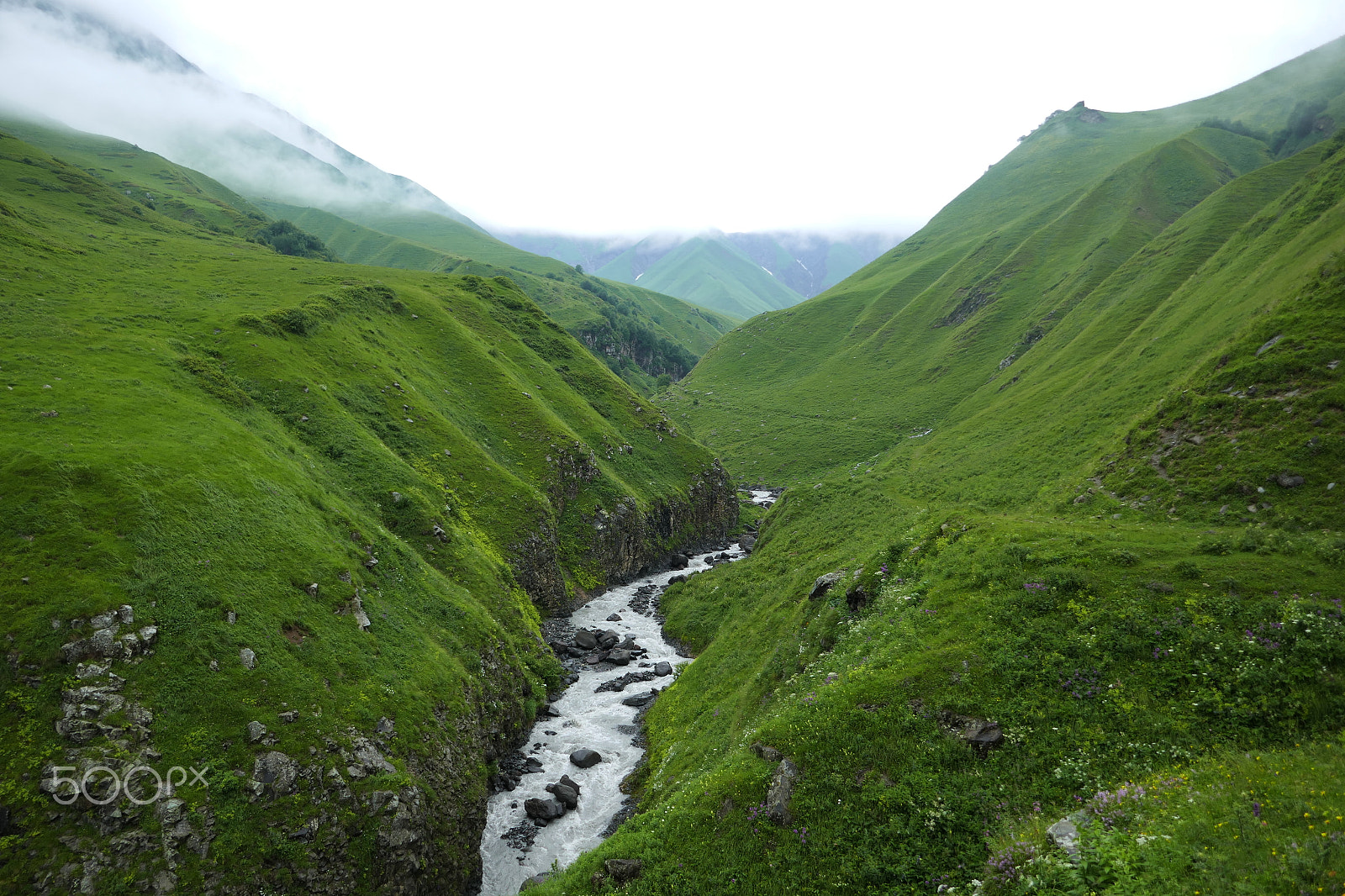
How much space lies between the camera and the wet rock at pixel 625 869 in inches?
790

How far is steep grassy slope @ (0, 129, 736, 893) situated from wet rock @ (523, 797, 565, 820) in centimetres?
300

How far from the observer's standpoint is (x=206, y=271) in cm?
7319

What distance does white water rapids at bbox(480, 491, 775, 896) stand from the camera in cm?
2823

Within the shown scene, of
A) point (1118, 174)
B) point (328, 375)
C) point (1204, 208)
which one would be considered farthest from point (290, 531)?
point (1118, 174)

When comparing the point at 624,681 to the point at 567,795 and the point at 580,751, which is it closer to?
the point at 580,751

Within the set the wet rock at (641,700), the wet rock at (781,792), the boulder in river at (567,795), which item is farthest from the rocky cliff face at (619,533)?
the wet rock at (781,792)

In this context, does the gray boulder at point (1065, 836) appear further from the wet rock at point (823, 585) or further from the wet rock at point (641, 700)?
the wet rock at point (641, 700)

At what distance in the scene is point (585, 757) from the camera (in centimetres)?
3541

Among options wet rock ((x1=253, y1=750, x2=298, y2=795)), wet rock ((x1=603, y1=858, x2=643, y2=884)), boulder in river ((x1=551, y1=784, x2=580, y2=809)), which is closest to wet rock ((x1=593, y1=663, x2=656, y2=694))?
boulder in river ((x1=551, y1=784, x2=580, y2=809))

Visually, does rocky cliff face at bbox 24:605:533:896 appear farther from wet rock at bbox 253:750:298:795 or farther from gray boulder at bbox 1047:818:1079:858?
gray boulder at bbox 1047:818:1079:858

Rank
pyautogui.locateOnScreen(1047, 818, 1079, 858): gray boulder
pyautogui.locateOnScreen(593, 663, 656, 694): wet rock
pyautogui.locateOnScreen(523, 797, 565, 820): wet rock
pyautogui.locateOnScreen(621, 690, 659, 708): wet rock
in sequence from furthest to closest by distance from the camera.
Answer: pyautogui.locateOnScreen(593, 663, 656, 694): wet rock → pyautogui.locateOnScreen(621, 690, 659, 708): wet rock → pyautogui.locateOnScreen(523, 797, 565, 820): wet rock → pyautogui.locateOnScreen(1047, 818, 1079, 858): gray boulder

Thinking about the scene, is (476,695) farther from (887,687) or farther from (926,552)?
(926,552)

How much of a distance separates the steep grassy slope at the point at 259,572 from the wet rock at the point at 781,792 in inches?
644

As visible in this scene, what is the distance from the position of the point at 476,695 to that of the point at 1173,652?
3431 centimetres
